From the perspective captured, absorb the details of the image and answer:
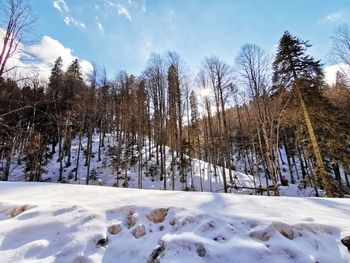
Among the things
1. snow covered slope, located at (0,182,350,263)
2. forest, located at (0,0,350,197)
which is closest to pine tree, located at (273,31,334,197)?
forest, located at (0,0,350,197)

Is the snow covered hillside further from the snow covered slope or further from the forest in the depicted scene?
the snow covered slope

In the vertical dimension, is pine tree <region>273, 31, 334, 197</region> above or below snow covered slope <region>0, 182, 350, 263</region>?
above

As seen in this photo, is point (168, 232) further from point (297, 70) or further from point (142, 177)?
point (142, 177)

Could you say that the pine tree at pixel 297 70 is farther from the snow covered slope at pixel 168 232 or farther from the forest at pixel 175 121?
the snow covered slope at pixel 168 232

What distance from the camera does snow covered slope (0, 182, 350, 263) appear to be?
2965mm

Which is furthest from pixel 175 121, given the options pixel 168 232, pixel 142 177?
pixel 168 232

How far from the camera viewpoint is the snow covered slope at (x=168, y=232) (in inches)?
117

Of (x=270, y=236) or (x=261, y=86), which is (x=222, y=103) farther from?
(x=270, y=236)

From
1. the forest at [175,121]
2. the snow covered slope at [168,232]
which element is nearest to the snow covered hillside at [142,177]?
the forest at [175,121]

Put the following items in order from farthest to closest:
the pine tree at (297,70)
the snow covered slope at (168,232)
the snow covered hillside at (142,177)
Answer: the snow covered hillside at (142,177)
the pine tree at (297,70)
the snow covered slope at (168,232)

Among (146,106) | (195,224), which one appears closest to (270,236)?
(195,224)

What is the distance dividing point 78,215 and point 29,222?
30.8 inches

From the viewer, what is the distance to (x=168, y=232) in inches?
136

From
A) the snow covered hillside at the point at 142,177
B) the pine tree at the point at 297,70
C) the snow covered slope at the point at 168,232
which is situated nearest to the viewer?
the snow covered slope at the point at 168,232
